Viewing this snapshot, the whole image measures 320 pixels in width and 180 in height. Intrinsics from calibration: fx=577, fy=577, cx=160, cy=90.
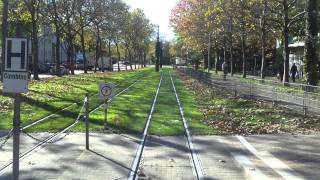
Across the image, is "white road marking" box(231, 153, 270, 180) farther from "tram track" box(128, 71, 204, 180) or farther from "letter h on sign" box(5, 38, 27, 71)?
"letter h on sign" box(5, 38, 27, 71)

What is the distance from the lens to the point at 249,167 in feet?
35.6

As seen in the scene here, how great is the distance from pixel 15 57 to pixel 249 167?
5.14 m

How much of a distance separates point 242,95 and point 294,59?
43644 millimetres

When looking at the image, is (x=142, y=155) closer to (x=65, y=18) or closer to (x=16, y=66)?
(x=16, y=66)

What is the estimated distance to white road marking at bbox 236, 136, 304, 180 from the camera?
10.1 m

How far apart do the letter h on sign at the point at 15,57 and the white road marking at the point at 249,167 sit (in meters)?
4.53

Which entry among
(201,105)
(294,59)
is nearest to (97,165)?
(201,105)

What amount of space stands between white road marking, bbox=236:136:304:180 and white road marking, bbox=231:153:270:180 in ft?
1.10

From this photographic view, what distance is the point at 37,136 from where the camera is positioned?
14.4m

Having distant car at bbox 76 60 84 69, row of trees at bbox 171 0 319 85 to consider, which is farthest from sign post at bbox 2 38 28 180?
distant car at bbox 76 60 84 69

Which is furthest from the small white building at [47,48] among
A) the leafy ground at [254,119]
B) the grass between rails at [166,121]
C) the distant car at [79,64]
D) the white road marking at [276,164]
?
the white road marking at [276,164]

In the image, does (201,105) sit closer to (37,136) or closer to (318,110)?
(318,110)

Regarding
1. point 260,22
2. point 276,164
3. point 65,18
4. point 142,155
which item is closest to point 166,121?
point 142,155

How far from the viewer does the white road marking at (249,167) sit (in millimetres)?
10055
